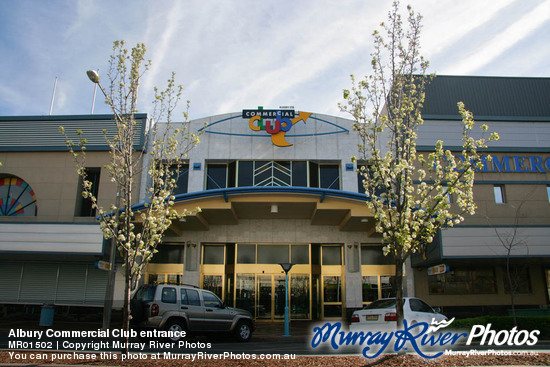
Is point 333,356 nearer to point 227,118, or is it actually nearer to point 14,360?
point 14,360

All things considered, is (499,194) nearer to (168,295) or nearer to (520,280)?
(520,280)

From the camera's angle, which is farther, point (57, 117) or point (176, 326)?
point (57, 117)

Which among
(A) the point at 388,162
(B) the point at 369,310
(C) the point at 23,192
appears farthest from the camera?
(C) the point at 23,192

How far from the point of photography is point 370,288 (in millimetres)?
20344

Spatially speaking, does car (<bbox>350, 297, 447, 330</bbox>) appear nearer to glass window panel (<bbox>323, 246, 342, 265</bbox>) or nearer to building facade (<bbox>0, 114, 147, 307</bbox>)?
glass window panel (<bbox>323, 246, 342, 265</bbox>)

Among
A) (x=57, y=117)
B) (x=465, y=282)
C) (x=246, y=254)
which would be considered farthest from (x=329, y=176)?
(x=57, y=117)

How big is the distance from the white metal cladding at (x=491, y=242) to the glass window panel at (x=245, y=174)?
29.9ft

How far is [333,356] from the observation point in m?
9.55

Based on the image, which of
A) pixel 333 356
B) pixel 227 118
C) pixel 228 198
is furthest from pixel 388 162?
pixel 227 118

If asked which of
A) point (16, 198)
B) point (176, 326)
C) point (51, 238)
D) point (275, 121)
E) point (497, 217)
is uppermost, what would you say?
point (275, 121)

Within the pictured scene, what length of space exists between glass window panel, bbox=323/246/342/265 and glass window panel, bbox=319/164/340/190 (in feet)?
9.75

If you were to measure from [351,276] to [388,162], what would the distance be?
498 inches

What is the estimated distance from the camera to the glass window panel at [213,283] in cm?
2034

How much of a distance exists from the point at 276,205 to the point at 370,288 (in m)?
6.24
